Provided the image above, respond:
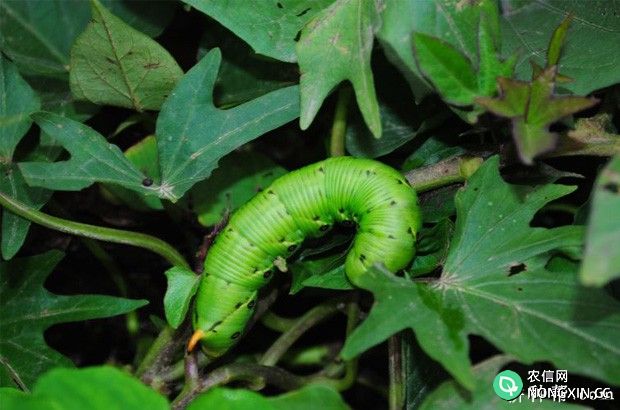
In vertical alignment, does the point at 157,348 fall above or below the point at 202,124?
below

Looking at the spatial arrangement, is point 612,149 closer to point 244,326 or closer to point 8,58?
point 244,326

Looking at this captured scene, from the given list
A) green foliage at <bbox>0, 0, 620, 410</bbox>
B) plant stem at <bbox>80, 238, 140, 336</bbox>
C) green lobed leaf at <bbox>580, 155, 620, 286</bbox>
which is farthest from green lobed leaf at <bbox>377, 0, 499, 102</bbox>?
plant stem at <bbox>80, 238, 140, 336</bbox>

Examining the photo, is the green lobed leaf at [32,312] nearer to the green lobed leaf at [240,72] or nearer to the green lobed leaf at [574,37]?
the green lobed leaf at [240,72]

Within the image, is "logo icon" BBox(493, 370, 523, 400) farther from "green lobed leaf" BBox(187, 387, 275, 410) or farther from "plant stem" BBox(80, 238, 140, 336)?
"plant stem" BBox(80, 238, 140, 336)

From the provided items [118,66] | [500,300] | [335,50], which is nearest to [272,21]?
[335,50]

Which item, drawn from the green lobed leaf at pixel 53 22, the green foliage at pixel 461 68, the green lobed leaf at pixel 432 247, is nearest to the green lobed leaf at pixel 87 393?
the green lobed leaf at pixel 432 247

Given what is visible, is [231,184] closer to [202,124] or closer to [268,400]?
[202,124]

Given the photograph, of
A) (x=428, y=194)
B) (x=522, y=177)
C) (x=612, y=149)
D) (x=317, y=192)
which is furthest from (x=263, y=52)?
(x=612, y=149)

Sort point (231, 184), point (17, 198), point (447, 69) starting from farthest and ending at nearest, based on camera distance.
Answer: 1. point (231, 184)
2. point (17, 198)
3. point (447, 69)
